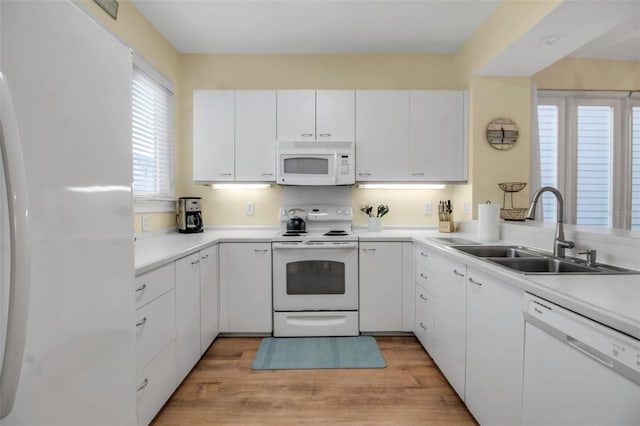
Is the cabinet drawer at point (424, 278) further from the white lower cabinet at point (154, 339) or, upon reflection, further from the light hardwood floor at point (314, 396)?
the white lower cabinet at point (154, 339)

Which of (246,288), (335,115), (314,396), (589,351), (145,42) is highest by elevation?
(145,42)

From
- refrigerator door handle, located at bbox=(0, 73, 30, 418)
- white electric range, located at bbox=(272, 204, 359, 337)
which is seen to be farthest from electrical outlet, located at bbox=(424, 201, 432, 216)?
refrigerator door handle, located at bbox=(0, 73, 30, 418)

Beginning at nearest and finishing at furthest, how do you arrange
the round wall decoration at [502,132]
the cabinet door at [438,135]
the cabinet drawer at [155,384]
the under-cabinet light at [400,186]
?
1. the cabinet drawer at [155,384]
2. the round wall decoration at [502,132]
3. the cabinet door at [438,135]
4. the under-cabinet light at [400,186]

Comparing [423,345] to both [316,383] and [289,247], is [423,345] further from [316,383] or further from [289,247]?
[289,247]

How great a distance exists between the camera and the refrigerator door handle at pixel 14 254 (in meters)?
0.64

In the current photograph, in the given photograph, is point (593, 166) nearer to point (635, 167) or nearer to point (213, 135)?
point (635, 167)

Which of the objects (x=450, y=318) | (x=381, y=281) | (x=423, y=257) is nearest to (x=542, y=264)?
(x=450, y=318)

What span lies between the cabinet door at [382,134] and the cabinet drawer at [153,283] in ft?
5.81

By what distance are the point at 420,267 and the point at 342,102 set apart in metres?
1.60

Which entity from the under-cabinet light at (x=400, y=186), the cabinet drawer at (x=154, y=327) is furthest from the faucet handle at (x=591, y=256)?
the cabinet drawer at (x=154, y=327)

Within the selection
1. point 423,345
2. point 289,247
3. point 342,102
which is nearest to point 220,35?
point 342,102

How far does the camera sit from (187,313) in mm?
2020

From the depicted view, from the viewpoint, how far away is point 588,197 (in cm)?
316

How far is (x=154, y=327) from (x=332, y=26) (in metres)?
2.54
